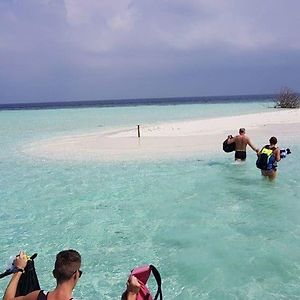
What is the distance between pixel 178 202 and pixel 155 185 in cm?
211

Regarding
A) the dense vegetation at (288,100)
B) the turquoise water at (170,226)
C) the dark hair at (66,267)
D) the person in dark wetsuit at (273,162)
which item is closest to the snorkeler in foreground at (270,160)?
the person in dark wetsuit at (273,162)

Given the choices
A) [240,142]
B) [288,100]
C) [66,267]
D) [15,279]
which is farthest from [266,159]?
[288,100]

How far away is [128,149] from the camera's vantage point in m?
20.7

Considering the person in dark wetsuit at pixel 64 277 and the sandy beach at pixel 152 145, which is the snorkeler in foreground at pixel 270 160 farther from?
the person in dark wetsuit at pixel 64 277

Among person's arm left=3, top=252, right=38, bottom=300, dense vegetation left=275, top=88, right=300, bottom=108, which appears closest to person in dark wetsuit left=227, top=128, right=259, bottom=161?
person's arm left=3, top=252, right=38, bottom=300

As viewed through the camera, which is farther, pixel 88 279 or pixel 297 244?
pixel 297 244

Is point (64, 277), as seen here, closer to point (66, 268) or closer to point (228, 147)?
point (66, 268)

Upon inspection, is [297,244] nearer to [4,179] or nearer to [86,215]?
[86,215]

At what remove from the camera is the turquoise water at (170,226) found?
623cm

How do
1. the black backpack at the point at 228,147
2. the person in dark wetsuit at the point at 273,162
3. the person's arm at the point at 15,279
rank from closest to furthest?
1. the person's arm at the point at 15,279
2. the person in dark wetsuit at the point at 273,162
3. the black backpack at the point at 228,147

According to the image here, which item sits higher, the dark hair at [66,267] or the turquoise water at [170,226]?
the dark hair at [66,267]

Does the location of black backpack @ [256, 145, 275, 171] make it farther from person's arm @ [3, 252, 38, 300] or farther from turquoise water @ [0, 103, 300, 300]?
person's arm @ [3, 252, 38, 300]

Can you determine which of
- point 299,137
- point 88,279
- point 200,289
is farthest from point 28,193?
point 299,137

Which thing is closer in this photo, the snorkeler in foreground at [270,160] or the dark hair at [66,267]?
the dark hair at [66,267]
